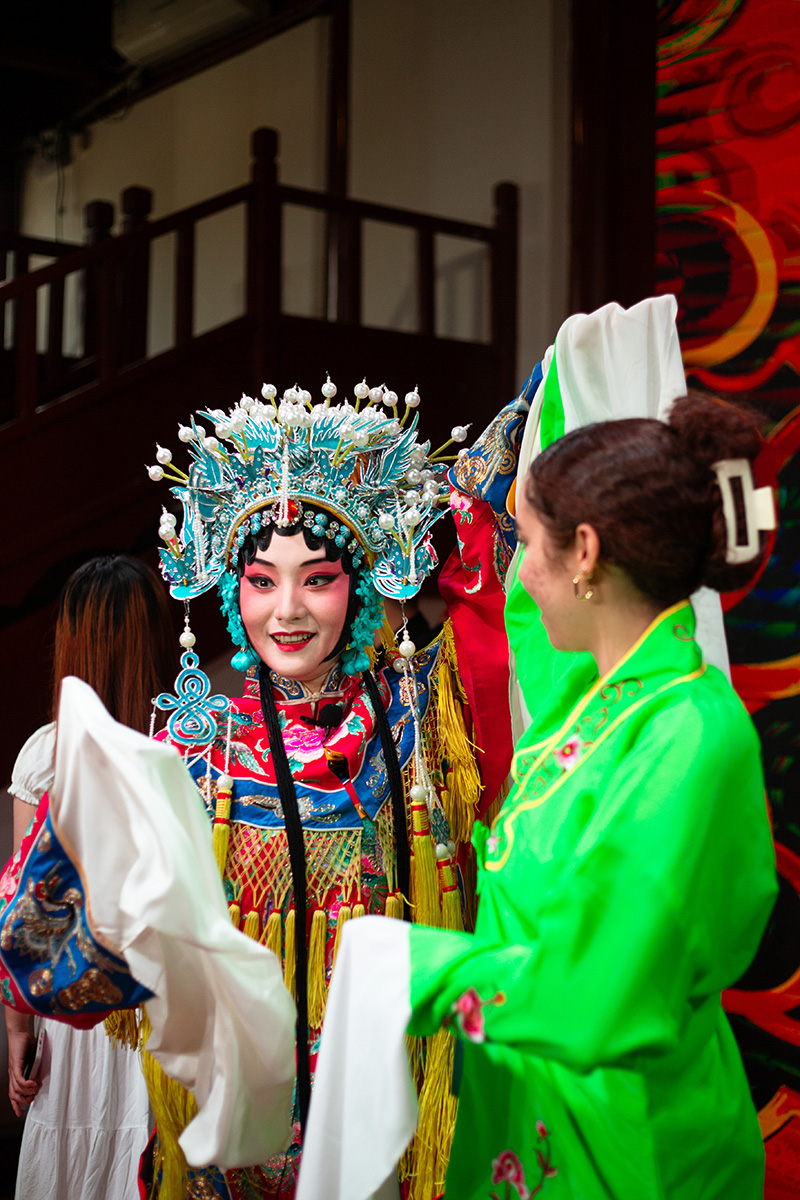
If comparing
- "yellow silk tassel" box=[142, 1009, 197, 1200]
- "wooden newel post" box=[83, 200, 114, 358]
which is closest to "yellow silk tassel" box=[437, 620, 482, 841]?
"yellow silk tassel" box=[142, 1009, 197, 1200]

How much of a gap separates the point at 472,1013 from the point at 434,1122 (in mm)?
606

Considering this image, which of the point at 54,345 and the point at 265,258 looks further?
the point at 54,345

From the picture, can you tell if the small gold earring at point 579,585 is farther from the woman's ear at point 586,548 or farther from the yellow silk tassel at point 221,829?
the yellow silk tassel at point 221,829

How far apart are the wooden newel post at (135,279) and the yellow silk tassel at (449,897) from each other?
7.54 ft

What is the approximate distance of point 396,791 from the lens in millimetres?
1594

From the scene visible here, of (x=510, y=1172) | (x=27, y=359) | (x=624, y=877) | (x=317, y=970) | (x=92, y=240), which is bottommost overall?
(x=510, y=1172)

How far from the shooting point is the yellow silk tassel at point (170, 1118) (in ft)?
4.78

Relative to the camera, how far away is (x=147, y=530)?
121 inches

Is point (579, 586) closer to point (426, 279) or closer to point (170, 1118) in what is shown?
point (170, 1118)

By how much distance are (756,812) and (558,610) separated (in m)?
0.28

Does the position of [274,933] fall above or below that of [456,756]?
below

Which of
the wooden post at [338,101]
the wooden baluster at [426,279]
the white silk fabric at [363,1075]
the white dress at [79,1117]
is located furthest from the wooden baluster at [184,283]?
the white silk fabric at [363,1075]

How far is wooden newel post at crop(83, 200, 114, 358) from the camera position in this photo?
11.9ft

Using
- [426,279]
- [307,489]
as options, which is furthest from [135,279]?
[307,489]
